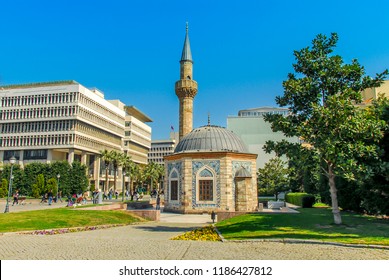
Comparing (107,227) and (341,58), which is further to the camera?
(107,227)

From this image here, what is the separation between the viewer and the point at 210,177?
31094 mm

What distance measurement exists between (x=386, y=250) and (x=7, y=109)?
78.5 meters

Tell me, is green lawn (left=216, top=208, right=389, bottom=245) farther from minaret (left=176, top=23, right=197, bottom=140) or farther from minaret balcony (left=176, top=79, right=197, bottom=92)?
minaret balcony (left=176, top=79, right=197, bottom=92)

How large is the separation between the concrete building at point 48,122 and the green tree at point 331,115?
187 ft

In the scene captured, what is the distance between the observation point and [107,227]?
2083cm

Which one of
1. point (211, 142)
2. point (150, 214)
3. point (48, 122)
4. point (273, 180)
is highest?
point (48, 122)

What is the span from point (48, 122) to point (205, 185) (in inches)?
1990

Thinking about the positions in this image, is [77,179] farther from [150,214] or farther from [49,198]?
[150,214]

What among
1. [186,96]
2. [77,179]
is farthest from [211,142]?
[77,179]

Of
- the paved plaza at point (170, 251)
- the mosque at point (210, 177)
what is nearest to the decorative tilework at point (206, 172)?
the mosque at point (210, 177)

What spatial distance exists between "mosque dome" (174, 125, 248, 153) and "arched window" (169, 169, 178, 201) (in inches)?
108

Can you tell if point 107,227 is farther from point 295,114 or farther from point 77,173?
point 77,173

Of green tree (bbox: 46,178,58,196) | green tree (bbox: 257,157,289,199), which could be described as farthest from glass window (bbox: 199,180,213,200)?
green tree (bbox: 46,178,58,196)

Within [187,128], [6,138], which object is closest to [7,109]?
[6,138]
